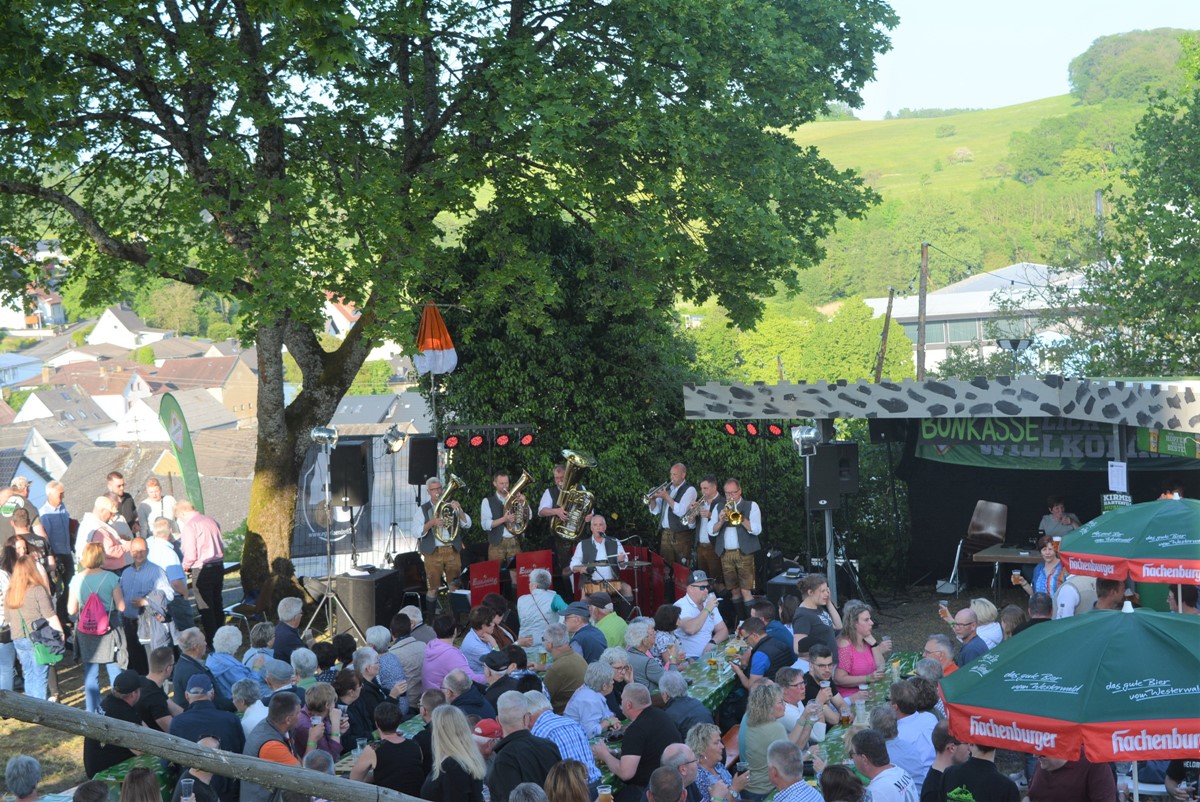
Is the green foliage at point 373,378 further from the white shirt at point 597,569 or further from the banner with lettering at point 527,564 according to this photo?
the white shirt at point 597,569

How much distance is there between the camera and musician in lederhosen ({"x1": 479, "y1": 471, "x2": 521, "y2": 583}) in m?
14.9

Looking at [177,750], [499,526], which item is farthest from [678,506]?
[177,750]

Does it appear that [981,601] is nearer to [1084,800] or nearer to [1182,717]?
[1084,800]

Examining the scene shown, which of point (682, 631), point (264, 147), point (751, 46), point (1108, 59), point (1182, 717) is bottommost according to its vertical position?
point (682, 631)

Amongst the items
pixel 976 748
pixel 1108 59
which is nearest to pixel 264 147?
pixel 976 748

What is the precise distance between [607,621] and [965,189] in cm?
14167

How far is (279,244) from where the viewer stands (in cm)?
1325

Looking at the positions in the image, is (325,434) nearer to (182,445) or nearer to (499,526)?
(182,445)

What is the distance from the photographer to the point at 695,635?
1047cm

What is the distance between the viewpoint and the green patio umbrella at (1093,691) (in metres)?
5.09

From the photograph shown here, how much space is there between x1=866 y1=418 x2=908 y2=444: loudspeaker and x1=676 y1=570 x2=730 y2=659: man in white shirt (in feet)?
19.3

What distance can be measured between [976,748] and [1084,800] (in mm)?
724

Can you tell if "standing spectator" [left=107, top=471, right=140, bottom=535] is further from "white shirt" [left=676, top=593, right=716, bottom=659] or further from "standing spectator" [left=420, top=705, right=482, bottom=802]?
"standing spectator" [left=420, top=705, right=482, bottom=802]

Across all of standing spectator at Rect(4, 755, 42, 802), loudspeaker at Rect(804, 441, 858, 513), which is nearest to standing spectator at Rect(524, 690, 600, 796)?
standing spectator at Rect(4, 755, 42, 802)
